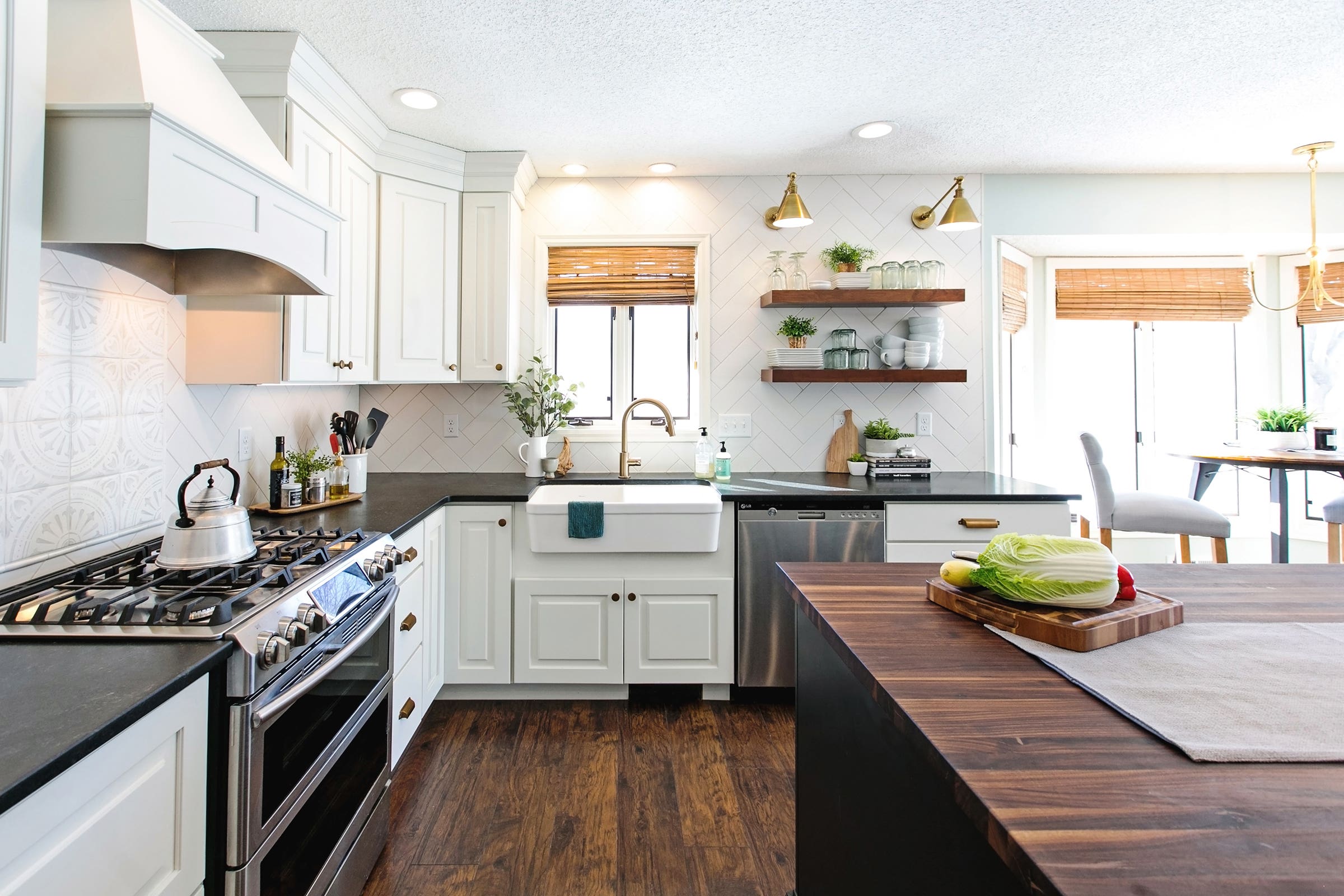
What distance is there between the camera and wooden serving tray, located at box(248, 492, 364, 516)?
7.56 feet

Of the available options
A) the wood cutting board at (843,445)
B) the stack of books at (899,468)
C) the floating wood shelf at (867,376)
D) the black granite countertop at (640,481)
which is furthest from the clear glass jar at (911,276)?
the black granite countertop at (640,481)

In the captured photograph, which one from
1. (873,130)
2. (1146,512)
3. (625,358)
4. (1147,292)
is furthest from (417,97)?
(1147,292)

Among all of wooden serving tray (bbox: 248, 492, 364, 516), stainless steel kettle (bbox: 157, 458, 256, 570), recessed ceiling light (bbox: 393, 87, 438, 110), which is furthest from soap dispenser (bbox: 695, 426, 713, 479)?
stainless steel kettle (bbox: 157, 458, 256, 570)

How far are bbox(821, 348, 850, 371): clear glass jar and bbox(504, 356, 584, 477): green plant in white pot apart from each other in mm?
1256

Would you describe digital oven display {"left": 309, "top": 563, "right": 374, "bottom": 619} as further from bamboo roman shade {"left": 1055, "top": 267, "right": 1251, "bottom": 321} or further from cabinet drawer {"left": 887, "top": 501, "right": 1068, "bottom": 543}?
bamboo roman shade {"left": 1055, "top": 267, "right": 1251, "bottom": 321}

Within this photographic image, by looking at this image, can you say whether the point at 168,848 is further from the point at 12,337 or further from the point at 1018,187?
the point at 1018,187

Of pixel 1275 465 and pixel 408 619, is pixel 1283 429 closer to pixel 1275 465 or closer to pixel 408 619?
pixel 1275 465

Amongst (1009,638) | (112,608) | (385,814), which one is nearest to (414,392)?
(385,814)

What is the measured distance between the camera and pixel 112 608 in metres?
1.26

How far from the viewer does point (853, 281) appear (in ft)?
11.0

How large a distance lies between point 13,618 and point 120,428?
774 mm

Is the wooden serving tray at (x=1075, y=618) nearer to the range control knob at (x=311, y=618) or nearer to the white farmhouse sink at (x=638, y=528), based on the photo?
the range control knob at (x=311, y=618)

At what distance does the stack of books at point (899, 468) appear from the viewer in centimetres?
332

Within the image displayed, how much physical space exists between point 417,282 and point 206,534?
1735 millimetres
